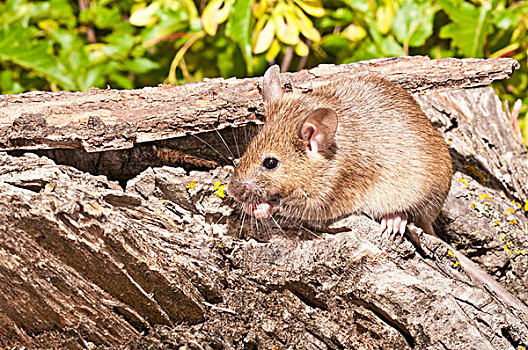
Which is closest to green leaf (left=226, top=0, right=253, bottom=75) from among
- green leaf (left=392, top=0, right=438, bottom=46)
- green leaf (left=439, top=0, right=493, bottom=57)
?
green leaf (left=392, top=0, right=438, bottom=46)

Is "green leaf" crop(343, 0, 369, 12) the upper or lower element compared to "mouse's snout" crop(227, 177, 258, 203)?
upper

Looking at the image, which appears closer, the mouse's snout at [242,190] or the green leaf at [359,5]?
the mouse's snout at [242,190]

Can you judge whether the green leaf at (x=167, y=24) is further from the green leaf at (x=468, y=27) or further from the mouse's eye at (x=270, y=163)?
the mouse's eye at (x=270, y=163)

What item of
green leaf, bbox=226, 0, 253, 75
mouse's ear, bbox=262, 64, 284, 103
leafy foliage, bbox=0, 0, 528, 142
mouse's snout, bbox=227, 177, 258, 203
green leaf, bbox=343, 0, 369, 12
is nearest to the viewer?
mouse's snout, bbox=227, 177, 258, 203

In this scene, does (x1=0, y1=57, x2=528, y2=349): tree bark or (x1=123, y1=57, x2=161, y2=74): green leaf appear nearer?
(x1=0, y1=57, x2=528, y2=349): tree bark

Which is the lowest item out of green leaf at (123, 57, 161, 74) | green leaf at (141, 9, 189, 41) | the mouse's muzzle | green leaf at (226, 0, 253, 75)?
green leaf at (123, 57, 161, 74)

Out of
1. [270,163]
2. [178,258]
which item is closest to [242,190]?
[270,163]

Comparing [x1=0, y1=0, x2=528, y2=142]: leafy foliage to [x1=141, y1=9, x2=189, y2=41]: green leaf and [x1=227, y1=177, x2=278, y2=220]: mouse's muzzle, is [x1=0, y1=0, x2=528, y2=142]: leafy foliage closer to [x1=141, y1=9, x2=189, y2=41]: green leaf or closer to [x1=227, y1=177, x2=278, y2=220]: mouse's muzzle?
[x1=141, y1=9, x2=189, y2=41]: green leaf

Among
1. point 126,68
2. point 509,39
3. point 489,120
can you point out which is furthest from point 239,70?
point 509,39

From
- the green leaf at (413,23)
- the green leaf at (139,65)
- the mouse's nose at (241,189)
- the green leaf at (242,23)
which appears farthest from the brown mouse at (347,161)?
the green leaf at (139,65)
